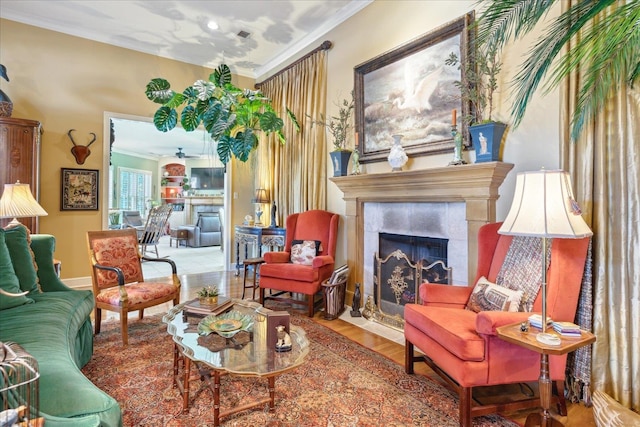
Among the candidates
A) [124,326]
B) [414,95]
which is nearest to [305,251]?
[124,326]

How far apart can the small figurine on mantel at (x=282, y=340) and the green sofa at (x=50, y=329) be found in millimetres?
754

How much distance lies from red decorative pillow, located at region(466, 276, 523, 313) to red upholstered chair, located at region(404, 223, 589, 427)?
3.6 inches

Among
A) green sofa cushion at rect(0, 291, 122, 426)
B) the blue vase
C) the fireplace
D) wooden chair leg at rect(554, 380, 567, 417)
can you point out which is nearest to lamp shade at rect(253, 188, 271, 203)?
the fireplace

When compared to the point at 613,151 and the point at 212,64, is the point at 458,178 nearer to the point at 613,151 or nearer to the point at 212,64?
the point at 613,151

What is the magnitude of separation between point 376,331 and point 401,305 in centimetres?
37

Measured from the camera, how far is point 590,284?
2.00m

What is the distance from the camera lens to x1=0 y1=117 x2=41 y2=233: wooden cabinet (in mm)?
3719

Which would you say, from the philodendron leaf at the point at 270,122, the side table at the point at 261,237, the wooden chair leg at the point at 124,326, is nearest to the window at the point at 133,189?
the side table at the point at 261,237

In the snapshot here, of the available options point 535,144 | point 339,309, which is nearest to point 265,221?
point 339,309

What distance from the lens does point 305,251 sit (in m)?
3.98

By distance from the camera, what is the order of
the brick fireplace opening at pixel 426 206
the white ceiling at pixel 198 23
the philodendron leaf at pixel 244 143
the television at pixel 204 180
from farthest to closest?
the television at pixel 204 180 < the philodendron leaf at pixel 244 143 < the white ceiling at pixel 198 23 < the brick fireplace opening at pixel 426 206

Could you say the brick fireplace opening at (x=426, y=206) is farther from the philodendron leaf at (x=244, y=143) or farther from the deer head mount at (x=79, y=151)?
the deer head mount at (x=79, y=151)

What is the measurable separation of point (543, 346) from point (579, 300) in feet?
2.58

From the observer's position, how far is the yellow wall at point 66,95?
4305mm
